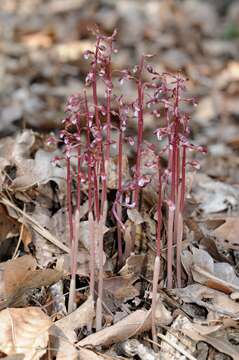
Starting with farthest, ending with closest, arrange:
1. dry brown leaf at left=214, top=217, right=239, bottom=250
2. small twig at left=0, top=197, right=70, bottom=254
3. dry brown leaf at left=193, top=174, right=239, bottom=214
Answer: dry brown leaf at left=193, top=174, right=239, bottom=214 → dry brown leaf at left=214, top=217, right=239, bottom=250 → small twig at left=0, top=197, right=70, bottom=254

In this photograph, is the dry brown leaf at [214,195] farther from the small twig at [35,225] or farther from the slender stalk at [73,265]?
the slender stalk at [73,265]

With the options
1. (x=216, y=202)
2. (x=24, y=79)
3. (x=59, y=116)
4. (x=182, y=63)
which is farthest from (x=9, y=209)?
(x=182, y=63)

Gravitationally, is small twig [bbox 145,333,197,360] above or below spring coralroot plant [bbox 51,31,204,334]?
below

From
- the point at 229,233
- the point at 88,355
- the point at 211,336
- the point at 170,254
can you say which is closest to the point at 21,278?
the point at 88,355

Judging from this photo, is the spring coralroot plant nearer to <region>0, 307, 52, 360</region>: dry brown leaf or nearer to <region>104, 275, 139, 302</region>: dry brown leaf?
<region>104, 275, 139, 302</region>: dry brown leaf

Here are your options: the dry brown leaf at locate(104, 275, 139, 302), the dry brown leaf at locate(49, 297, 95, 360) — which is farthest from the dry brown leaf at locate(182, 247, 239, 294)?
the dry brown leaf at locate(49, 297, 95, 360)

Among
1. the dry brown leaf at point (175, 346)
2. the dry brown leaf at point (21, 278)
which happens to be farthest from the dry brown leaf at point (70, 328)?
the dry brown leaf at point (175, 346)

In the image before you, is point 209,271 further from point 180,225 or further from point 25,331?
point 25,331
